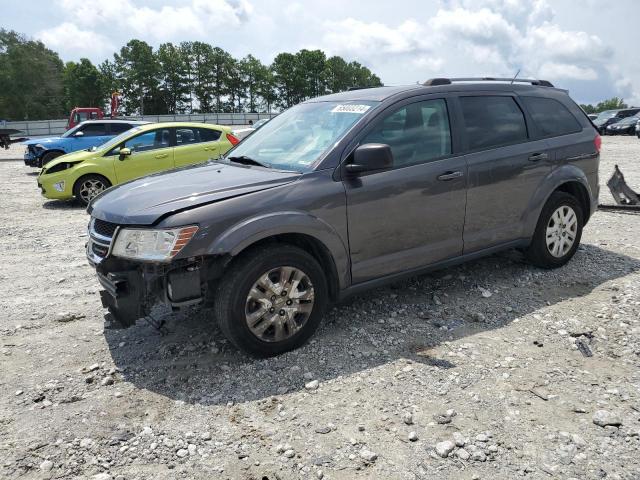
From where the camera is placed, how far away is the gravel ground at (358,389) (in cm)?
282

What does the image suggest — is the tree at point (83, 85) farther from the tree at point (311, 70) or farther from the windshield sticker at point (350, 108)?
the windshield sticker at point (350, 108)

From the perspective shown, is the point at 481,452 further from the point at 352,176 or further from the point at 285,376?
the point at 352,176

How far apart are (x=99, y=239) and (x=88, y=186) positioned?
7350 mm

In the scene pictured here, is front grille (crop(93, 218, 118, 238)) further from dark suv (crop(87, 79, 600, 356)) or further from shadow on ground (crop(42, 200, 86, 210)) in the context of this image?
shadow on ground (crop(42, 200, 86, 210))

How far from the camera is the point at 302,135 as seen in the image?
4457mm

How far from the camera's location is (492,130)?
4902 millimetres

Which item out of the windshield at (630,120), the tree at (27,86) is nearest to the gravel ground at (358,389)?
the windshield at (630,120)

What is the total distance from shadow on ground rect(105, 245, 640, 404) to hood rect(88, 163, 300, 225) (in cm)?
107

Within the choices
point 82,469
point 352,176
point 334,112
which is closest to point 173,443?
point 82,469

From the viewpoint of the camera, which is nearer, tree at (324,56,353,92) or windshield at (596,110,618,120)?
windshield at (596,110,618,120)

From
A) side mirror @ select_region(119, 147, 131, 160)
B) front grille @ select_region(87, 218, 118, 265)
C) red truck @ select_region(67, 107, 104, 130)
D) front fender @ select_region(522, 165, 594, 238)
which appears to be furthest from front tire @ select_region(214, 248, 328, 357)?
red truck @ select_region(67, 107, 104, 130)

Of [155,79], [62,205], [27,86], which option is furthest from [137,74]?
[62,205]

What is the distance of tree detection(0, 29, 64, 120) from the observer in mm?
72562

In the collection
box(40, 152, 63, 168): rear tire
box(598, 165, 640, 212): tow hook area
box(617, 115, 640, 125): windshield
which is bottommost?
box(598, 165, 640, 212): tow hook area
